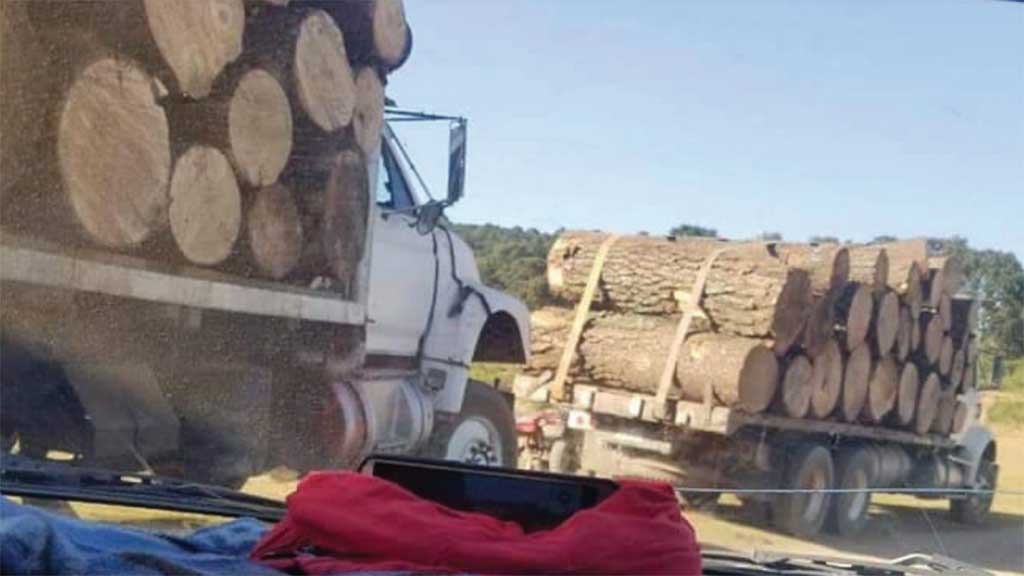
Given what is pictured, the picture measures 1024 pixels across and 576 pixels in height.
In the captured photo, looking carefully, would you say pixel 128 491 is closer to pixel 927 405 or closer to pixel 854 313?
pixel 854 313

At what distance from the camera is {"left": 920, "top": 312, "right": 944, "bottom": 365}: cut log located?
528 cm

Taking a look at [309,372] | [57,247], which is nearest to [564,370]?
[309,372]

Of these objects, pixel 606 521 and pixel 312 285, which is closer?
pixel 606 521

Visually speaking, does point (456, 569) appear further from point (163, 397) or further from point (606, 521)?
point (163, 397)

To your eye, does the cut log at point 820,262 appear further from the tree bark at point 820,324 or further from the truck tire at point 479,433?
the truck tire at point 479,433

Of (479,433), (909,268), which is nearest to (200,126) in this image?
(479,433)

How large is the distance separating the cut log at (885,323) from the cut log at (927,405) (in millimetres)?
216

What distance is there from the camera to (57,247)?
377cm

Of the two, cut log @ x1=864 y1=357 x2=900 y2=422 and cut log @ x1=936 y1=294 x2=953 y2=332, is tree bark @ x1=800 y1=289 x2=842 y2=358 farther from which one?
cut log @ x1=936 y1=294 x2=953 y2=332

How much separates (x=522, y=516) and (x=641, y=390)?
3.14m

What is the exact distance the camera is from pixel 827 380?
5996mm

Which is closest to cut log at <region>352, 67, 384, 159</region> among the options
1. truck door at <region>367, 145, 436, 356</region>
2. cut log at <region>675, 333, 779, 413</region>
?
truck door at <region>367, 145, 436, 356</region>

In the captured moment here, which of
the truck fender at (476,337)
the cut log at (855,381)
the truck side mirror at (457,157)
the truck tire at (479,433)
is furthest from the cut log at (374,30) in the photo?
the cut log at (855,381)

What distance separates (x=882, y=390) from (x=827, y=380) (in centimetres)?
26
